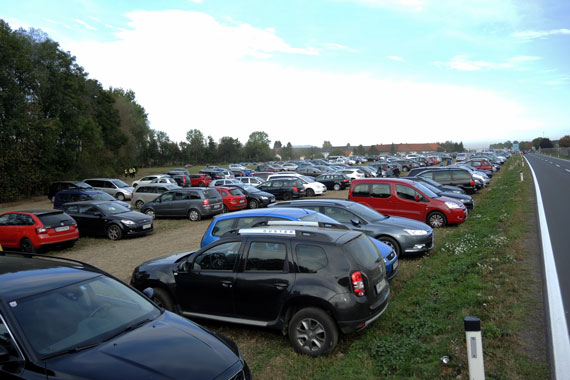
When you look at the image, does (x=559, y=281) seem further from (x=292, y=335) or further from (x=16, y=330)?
(x=16, y=330)

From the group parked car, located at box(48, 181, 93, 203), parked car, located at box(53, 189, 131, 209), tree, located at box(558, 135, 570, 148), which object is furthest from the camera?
tree, located at box(558, 135, 570, 148)

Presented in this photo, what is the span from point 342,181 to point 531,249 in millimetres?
22287

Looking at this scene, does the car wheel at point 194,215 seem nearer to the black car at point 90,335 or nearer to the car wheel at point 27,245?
the car wheel at point 27,245

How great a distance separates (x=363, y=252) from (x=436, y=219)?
9314 millimetres

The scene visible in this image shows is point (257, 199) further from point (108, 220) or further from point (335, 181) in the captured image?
point (335, 181)

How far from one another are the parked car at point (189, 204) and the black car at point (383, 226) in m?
10.0

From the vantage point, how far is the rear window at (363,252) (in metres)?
5.32

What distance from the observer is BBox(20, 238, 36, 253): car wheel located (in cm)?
1344

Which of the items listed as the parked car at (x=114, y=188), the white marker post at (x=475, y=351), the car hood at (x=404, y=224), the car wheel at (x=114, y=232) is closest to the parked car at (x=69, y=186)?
the parked car at (x=114, y=188)

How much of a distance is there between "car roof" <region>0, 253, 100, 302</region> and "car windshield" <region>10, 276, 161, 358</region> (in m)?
0.08

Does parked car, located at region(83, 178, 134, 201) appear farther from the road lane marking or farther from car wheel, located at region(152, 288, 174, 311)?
the road lane marking

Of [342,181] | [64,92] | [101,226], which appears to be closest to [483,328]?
[101,226]

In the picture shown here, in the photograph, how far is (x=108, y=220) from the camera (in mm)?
15992

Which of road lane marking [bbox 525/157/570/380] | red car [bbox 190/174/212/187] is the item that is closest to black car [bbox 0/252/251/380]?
road lane marking [bbox 525/157/570/380]
